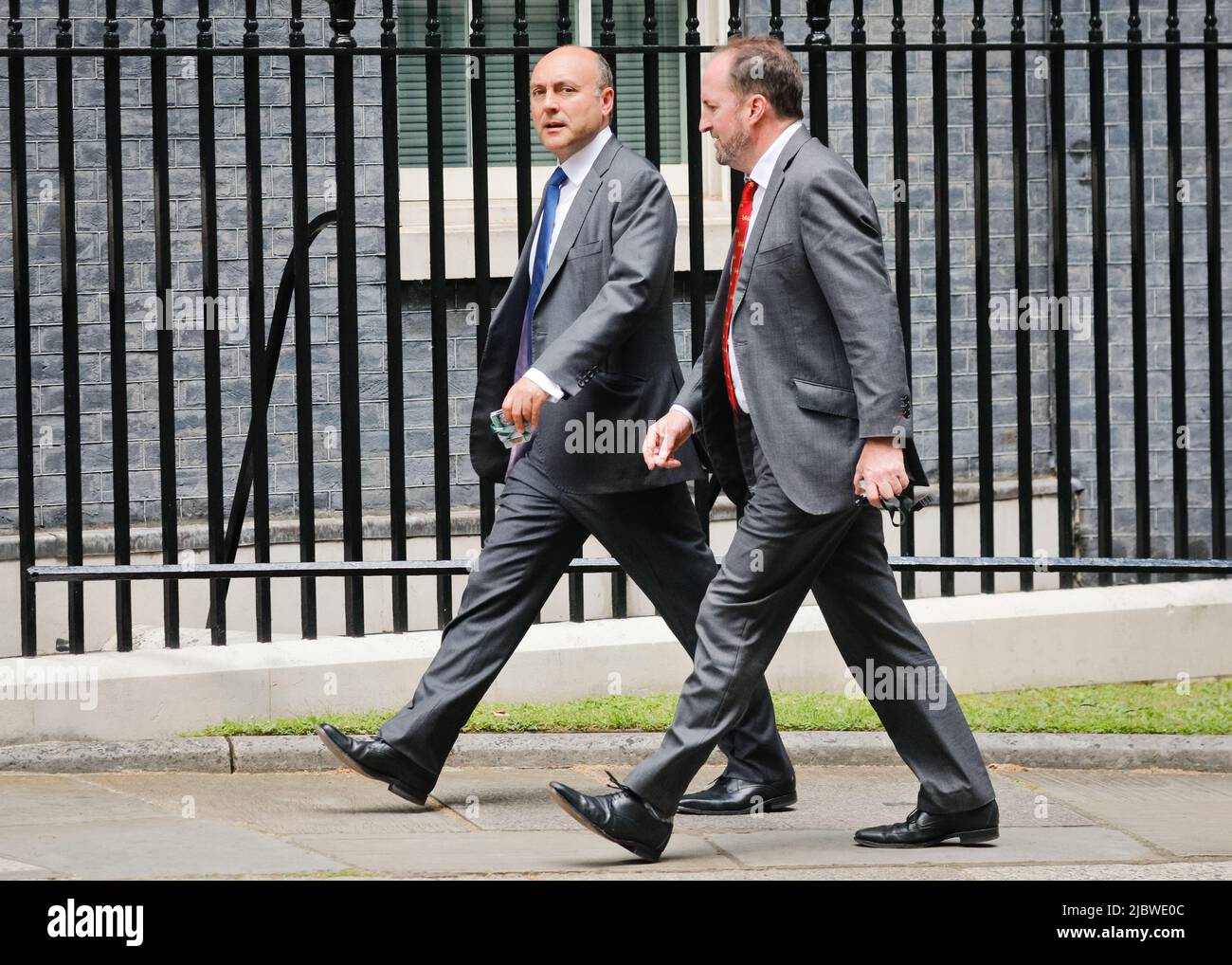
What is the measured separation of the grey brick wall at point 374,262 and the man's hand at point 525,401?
3095mm

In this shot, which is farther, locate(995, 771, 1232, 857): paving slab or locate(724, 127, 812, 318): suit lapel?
locate(995, 771, 1232, 857): paving slab

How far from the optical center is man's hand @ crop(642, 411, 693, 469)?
498cm

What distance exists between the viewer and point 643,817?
4.80 m

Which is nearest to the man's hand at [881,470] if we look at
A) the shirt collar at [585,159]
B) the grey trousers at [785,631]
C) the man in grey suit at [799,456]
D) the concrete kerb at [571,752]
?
the man in grey suit at [799,456]

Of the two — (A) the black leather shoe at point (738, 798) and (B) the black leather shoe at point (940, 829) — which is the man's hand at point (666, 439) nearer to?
(A) the black leather shoe at point (738, 798)

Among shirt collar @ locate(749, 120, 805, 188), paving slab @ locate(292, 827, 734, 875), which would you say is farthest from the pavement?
shirt collar @ locate(749, 120, 805, 188)

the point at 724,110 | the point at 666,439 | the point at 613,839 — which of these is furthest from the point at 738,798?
the point at 724,110

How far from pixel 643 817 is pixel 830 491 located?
0.99 metres

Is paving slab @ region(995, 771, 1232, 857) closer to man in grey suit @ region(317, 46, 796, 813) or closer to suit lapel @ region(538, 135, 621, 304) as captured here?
man in grey suit @ region(317, 46, 796, 813)

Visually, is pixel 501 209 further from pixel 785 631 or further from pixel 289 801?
pixel 785 631

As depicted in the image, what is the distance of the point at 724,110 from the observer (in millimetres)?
4977

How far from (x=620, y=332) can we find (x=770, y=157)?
2.11 feet

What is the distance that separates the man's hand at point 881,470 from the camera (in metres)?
4.70
